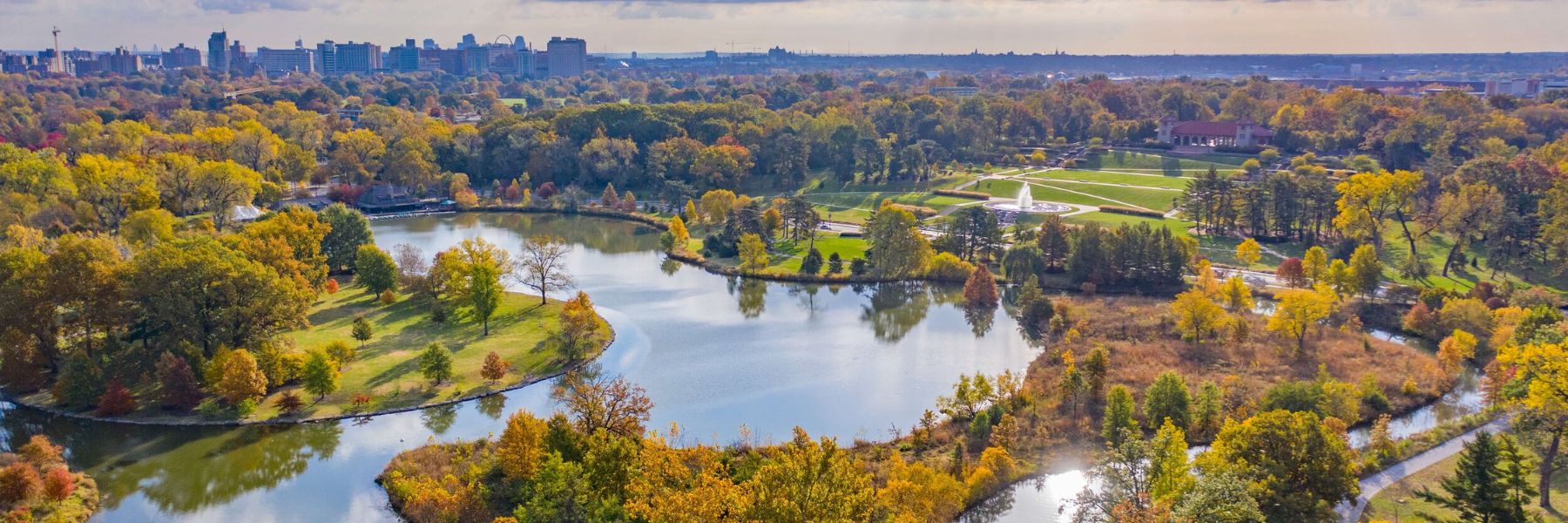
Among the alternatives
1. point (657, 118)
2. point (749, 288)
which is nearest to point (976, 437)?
point (749, 288)

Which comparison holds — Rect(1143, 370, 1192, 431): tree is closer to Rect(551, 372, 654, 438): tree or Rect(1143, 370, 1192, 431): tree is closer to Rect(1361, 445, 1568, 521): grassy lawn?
Rect(1361, 445, 1568, 521): grassy lawn

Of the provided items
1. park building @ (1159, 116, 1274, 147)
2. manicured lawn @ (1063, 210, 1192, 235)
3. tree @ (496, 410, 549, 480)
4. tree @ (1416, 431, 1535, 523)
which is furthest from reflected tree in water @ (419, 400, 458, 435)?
park building @ (1159, 116, 1274, 147)

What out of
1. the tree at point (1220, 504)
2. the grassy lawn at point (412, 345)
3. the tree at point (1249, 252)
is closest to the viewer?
the tree at point (1220, 504)

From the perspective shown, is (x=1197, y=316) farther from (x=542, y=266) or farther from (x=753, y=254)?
(x=542, y=266)

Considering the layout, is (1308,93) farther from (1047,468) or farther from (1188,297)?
(1047,468)

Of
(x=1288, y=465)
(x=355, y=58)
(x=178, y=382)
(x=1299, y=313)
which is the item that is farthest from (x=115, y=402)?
(x=355, y=58)

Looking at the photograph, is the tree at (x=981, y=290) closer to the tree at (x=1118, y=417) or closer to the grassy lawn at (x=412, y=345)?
the tree at (x=1118, y=417)

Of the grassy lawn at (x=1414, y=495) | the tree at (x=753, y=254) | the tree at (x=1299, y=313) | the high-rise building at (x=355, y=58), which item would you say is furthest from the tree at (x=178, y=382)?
the high-rise building at (x=355, y=58)
